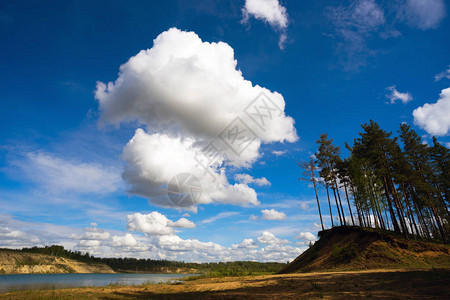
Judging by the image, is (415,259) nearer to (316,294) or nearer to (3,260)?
(316,294)

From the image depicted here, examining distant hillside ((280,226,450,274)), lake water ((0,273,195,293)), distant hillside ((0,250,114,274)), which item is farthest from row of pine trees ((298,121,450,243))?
distant hillside ((0,250,114,274))

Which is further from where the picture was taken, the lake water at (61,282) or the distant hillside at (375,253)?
the lake water at (61,282)

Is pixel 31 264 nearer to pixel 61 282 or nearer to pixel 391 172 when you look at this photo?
pixel 61 282

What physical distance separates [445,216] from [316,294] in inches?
1559

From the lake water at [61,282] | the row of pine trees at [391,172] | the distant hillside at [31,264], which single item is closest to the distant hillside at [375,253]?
the row of pine trees at [391,172]

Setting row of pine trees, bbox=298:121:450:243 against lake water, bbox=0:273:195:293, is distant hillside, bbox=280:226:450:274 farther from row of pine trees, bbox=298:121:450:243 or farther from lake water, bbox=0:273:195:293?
lake water, bbox=0:273:195:293

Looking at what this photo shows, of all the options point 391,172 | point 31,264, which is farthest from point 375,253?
point 31,264

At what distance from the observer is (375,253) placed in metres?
28.2

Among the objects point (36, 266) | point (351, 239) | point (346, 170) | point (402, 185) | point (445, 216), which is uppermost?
point (346, 170)

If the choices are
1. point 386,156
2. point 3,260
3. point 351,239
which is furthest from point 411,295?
point 3,260

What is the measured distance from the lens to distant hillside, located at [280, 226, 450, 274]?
2553 cm

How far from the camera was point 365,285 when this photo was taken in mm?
14867

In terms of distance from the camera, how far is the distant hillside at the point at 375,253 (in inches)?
1005

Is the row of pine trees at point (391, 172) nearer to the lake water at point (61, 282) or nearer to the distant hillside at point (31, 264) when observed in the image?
the lake water at point (61, 282)
